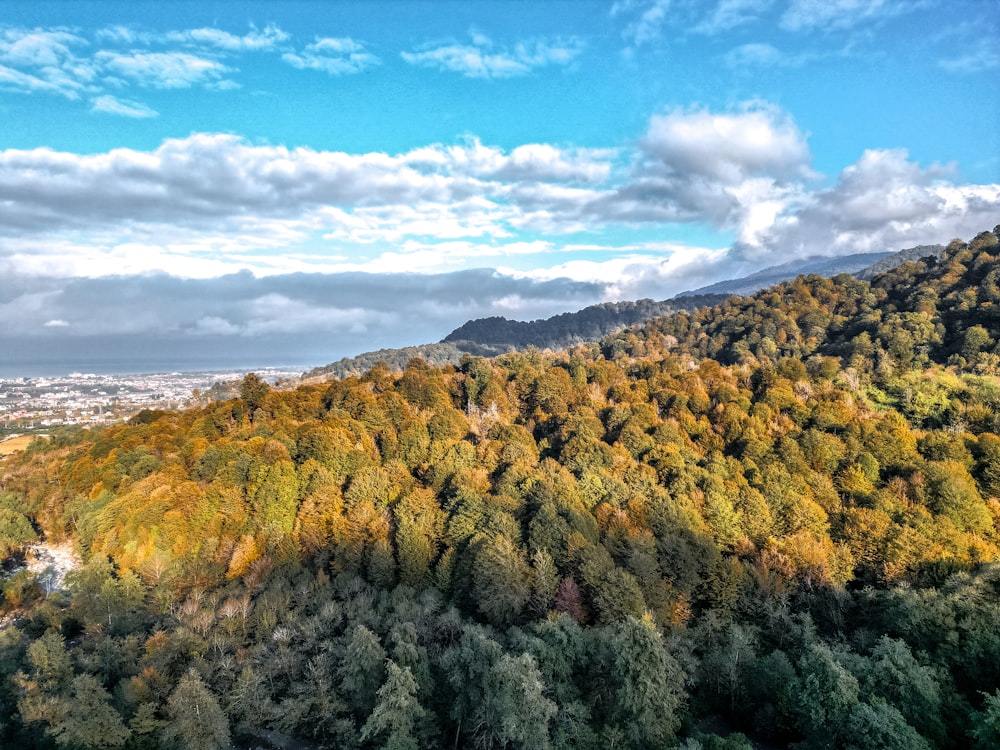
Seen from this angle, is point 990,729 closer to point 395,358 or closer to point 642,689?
point 642,689

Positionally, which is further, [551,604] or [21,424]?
[21,424]

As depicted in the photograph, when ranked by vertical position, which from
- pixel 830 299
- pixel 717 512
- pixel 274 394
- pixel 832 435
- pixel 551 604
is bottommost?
pixel 551 604

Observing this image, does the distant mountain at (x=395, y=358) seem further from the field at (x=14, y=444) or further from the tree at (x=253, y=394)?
the tree at (x=253, y=394)

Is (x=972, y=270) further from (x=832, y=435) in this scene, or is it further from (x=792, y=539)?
(x=792, y=539)

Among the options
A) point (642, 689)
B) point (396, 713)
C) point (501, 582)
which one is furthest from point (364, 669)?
point (642, 689)

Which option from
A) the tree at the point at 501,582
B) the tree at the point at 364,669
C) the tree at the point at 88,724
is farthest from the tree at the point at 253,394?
the tree at the point at 364,669

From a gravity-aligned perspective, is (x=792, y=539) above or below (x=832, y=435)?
below

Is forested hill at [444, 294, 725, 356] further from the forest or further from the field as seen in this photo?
the forest

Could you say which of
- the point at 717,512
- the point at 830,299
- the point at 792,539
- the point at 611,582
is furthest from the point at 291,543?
the point at 830,299
